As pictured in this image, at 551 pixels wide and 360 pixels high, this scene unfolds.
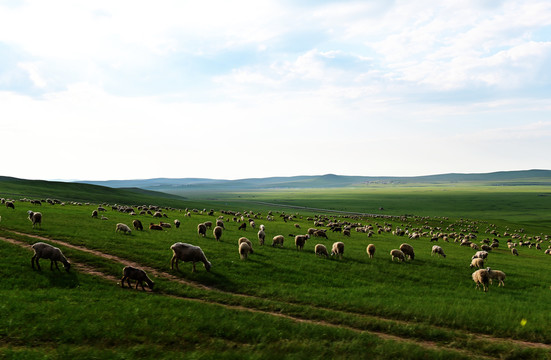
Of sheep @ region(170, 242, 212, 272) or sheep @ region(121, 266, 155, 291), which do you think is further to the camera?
sheep @ region(170, 242, 212, 272)

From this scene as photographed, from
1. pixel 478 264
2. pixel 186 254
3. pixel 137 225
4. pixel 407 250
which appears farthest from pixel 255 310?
pixel 137 225

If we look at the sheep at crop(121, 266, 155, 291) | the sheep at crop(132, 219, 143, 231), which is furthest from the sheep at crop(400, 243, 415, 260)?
the sheep at crop(132, 219, 143, 231)

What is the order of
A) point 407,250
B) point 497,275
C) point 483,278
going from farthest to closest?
point 407,250, point 497,275, point 483,278

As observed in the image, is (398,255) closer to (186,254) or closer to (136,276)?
(186,254)

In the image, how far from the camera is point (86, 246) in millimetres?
23688

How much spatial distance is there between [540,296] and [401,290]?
967 centimetres

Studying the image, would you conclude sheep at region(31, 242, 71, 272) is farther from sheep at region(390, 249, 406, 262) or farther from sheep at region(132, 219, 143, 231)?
sheep at region(390, 249, 406, 262)

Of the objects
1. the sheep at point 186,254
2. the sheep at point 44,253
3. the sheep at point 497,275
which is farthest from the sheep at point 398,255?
the sheep at point 44,253

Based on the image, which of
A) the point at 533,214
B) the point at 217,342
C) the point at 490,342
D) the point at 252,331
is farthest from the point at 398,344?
the point at 533,214

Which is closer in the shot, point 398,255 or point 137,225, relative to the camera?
point 398,255

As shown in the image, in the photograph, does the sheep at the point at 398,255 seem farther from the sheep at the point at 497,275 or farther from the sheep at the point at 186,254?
the sheep at the point at 186,254

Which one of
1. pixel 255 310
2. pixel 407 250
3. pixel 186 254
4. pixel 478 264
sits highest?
pixel 186 254

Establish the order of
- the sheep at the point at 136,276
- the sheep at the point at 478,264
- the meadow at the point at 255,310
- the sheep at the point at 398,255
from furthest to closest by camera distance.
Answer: the sheep at the point at 398,255 → the sheep at the point at 478,264 → the sheep at the point at 136,276 → the meadow at the point at 255,310

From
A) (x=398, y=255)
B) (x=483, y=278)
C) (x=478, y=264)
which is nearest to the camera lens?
(x=483, y=278)
